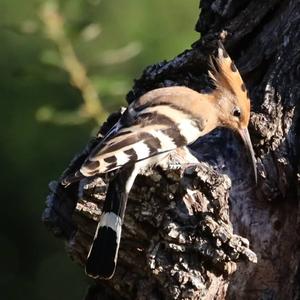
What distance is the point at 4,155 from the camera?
17.7ft

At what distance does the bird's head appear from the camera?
409 cm

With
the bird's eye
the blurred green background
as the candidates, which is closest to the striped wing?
the bird's eye

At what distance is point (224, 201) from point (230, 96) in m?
0.62

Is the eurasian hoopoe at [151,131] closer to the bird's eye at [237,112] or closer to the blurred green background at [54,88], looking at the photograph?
the bird's eye at [237,112]

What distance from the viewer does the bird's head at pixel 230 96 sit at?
4.09m

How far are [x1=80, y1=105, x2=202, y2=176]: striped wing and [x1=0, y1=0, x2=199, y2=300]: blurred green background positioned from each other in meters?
0.52

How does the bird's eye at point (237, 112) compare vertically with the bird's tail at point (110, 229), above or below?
above

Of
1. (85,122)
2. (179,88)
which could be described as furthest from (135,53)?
(179,88)

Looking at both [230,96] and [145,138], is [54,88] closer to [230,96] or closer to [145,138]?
[230,96]

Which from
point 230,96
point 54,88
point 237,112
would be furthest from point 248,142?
point 54,88

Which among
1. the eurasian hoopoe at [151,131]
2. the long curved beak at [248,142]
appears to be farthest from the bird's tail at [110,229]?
the long curved beak at [248,142]

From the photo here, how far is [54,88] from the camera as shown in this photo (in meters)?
5.09

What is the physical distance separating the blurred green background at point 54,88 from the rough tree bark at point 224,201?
1.24 ft

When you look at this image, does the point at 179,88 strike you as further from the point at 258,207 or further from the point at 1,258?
the point at 1,258
